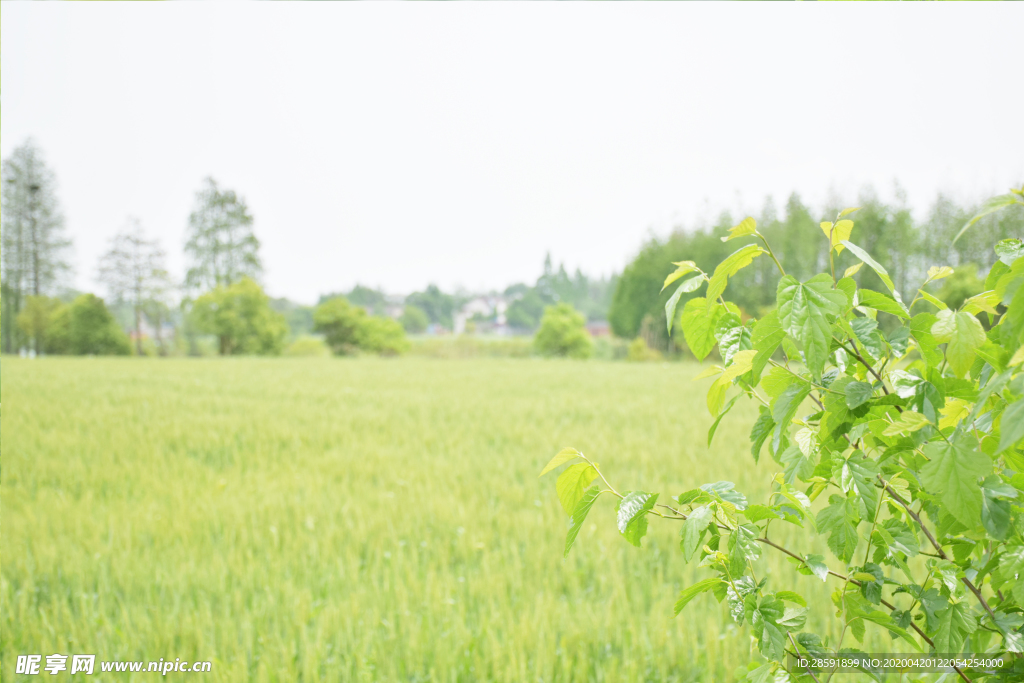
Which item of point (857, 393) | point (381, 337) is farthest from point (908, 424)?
point (381, 337)

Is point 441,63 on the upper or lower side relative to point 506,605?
upper

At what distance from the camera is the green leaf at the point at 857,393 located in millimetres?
579

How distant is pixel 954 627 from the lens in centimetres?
65

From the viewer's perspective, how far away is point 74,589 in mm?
2072

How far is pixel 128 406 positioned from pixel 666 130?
6.95 metres

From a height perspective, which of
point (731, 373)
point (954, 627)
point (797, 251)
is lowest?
point (954, 627)

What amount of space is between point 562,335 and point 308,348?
618 inches

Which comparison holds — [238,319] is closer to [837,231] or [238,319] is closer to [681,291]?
[681,291]

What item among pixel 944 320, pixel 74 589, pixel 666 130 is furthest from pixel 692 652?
pixel 666 130

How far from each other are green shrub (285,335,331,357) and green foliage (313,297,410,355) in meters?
0.86

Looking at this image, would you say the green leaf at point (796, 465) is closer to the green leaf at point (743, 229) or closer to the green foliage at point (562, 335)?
the green leaf at point (743, 229)

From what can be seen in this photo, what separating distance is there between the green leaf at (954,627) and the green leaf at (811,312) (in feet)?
1.49

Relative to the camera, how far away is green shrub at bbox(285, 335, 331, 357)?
96.5 feet

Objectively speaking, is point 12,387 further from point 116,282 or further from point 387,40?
point 116,282
